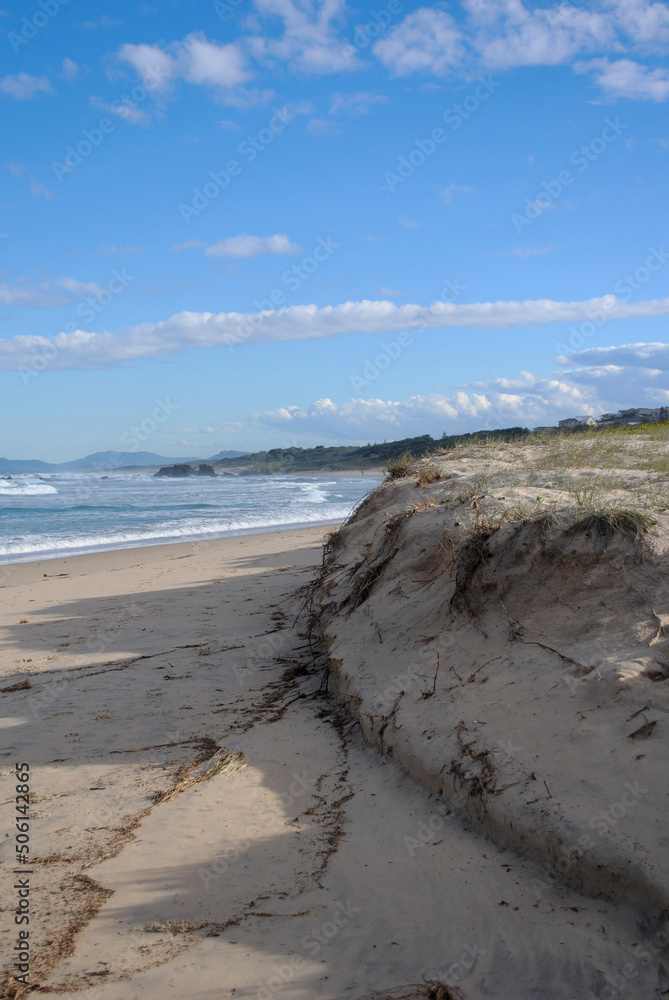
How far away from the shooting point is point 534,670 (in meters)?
3.63

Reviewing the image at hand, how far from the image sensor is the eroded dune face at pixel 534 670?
2.69 m

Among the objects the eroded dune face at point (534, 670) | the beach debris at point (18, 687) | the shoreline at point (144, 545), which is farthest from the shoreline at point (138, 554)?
the eroded dune face at point (534, 670)

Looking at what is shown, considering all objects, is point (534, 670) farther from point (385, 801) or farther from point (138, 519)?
point (138, 519)

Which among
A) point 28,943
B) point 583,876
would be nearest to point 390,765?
point 583,876

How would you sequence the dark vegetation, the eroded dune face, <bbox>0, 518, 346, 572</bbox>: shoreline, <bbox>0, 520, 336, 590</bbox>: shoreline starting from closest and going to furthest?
the eroded dune face < <bbox>0, 520, 336, 590</bbox>: shoreline < <bbox>0, 518, 346, 572</bbox>: shoreline < the dark vegetation

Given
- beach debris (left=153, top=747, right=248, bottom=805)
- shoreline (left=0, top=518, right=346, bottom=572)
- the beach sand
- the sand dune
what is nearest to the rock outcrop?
shoreline (left=0, top=518, right=346, bottom=572)

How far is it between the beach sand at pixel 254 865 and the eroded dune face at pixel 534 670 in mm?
166

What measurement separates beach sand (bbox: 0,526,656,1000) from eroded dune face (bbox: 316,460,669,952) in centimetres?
17

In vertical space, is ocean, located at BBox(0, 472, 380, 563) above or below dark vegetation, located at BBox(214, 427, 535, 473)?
below

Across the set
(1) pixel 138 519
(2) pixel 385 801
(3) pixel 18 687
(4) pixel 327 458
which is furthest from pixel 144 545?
(4) pixel 327 458

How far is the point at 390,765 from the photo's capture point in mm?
3738

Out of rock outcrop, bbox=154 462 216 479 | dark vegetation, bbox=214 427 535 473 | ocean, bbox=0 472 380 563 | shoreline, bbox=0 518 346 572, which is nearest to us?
shoreline, bbox=0 518 346 572

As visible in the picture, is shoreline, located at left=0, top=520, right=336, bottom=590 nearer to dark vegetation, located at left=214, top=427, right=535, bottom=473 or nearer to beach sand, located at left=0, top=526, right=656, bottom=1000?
beach sand, located at left=0, top=526, right=656, bottom=1000

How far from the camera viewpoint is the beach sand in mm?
2361
